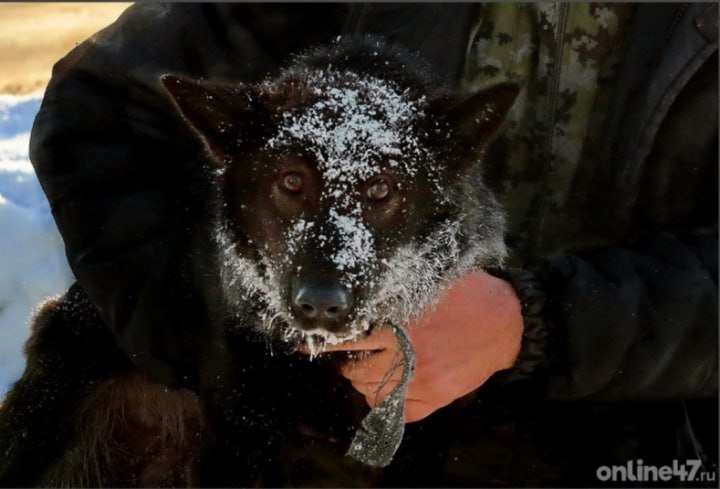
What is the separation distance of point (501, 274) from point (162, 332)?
A: 0.97 metres

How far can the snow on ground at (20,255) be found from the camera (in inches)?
136

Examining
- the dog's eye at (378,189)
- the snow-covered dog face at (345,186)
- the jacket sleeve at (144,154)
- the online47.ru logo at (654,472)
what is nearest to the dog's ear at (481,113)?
the snow-covered dog face at (345,186)

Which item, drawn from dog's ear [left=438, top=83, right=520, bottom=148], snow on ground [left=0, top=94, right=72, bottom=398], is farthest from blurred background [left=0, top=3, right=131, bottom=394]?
dog's ear [left=438, top=83, right=520, bottom=148]

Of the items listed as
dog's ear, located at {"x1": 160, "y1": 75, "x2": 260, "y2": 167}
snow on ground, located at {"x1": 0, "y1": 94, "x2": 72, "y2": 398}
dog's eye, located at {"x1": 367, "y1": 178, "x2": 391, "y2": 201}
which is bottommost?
snow on ground, located at {"x1": 0, "y1": 94, "x2": 72, "y2": 398}

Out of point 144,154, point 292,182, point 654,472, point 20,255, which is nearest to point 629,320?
point 654,472

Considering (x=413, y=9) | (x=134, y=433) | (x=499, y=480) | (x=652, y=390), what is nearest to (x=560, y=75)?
(x=413, y=9)

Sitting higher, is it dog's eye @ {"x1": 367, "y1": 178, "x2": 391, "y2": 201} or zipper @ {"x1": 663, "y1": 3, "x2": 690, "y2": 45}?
zipper @ {"x1": 663, "y1": 3, "x2": 690, "y2": 45}

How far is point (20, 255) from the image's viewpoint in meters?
3.80

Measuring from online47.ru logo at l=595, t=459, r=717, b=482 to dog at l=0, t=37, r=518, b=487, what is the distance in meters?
0.62

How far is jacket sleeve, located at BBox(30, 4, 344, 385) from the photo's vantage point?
105 inches

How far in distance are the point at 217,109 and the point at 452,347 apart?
874 mm

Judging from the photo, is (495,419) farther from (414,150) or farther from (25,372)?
(25,372)

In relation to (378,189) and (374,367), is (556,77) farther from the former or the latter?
(374,367)

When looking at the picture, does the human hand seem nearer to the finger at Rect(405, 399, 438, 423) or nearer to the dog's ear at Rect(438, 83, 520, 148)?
the finger at Rect(405, 399, 438, 423)
